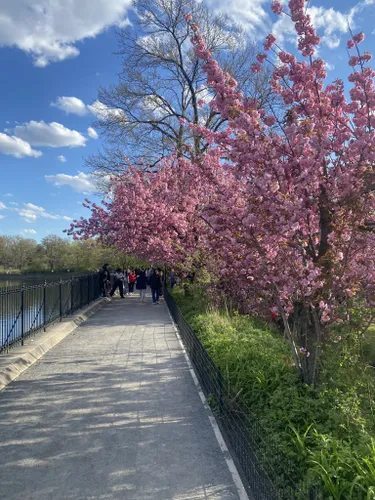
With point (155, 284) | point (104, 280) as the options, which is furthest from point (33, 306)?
point (104, 280)

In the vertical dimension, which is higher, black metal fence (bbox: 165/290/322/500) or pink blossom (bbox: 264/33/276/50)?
pink blossom (bbox: 264/33/276/50)

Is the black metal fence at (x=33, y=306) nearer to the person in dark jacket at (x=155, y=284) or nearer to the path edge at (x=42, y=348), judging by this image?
the path edge at (x=42, y=348)

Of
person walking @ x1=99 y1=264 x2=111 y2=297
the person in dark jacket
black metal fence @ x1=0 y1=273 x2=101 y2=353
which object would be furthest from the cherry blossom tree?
person walking @ x1=99 y1=264 x2=111 y2=297

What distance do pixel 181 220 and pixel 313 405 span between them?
11.6 m

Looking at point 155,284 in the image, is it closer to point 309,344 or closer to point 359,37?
point 309,344

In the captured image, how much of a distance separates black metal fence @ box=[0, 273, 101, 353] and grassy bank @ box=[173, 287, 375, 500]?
408 cm

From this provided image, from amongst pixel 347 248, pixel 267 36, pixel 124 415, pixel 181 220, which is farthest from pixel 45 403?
pixel 181 220

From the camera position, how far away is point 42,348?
8.60 metres

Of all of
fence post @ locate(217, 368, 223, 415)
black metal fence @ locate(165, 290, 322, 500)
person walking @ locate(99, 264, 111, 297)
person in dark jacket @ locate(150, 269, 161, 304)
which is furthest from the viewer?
person walking @ locate(99, 264, 111, 297)

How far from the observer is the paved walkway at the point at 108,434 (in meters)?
3.48

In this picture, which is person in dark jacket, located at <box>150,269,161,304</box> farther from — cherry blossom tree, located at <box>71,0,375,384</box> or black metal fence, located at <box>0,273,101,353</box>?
cherry blossom tree, located at <box>71,0,375,384</box>

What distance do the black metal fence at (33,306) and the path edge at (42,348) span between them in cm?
30

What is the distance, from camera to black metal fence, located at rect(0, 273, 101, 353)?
8188 millimetres

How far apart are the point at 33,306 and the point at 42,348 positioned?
1.80 meters
